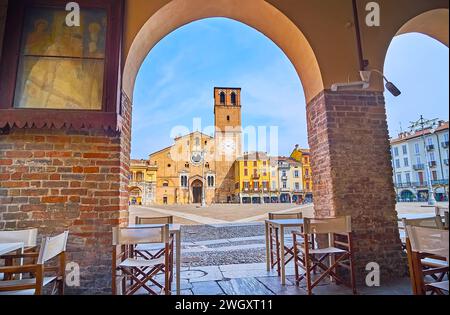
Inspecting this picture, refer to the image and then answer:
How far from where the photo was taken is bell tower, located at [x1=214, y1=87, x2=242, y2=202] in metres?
37.2

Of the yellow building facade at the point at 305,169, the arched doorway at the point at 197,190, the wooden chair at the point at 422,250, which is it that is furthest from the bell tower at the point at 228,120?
the wooden chair at the point at 422,250

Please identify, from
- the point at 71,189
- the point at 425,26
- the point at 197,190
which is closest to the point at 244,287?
the point at 71,189

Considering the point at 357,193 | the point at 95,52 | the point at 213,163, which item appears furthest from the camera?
the point at 213,163

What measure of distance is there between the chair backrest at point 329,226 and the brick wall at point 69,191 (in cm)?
181

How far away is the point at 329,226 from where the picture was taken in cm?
254

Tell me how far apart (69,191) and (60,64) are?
1.23m

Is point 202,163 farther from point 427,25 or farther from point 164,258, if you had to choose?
point 164,258

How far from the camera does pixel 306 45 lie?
315 centimetres

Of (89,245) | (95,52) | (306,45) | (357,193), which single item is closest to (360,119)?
Result: (357,193)

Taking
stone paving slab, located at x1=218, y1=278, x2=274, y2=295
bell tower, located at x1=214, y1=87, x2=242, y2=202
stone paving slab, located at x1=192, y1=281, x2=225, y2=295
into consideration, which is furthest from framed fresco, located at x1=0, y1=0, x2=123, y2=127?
bell tower, located at x1=214, y1=87, x2=242, y2=202
